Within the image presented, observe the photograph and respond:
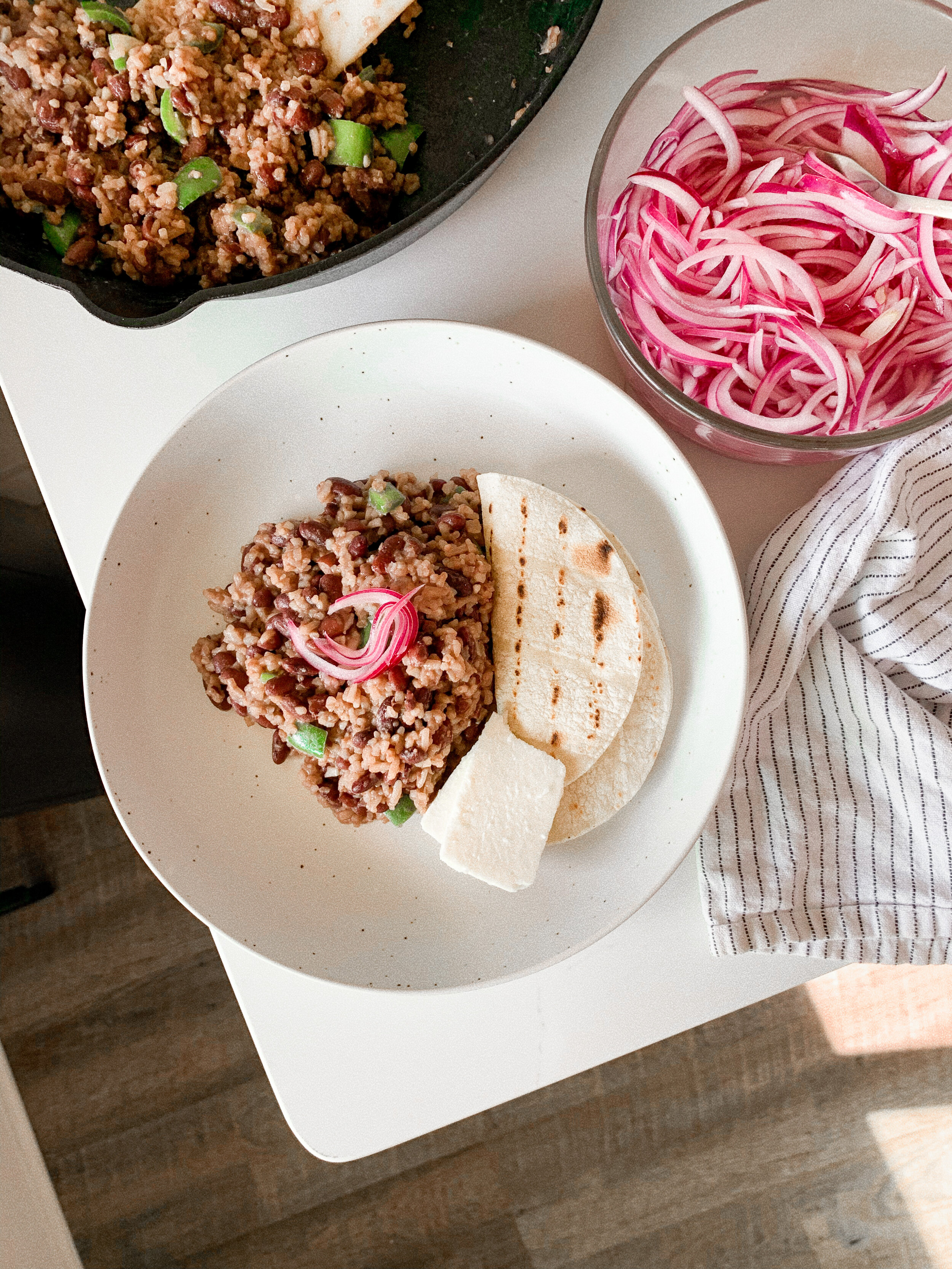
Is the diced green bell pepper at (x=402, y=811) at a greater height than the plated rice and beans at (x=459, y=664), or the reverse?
the plated rice and beans at (x=459, y=664)

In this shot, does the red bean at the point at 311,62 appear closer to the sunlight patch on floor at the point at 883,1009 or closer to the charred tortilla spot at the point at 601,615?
the charred tortilla spot at the point at 601,615

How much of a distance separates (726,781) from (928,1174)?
1869mm

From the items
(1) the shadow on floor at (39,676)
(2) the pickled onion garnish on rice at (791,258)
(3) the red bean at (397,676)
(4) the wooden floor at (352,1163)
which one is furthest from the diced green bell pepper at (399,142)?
(4) the wooden floor at (352,1163)

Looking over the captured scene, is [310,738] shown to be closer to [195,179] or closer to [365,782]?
[365,782]

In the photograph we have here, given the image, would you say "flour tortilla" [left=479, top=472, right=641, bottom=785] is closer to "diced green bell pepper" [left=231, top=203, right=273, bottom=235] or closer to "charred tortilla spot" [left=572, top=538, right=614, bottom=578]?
"charred tortilla spot" [left=572, top=538, right=614, bottom=578]

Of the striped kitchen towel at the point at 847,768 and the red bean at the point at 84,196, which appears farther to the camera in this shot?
the striped kitchen towel at the point at 847,768

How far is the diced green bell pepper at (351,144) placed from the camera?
1323 millimetres

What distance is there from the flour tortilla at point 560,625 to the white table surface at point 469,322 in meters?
0.25

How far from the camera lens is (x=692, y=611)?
140 cm

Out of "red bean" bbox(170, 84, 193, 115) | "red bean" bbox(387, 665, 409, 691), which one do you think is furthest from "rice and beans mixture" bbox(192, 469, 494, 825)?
"red bean" bbox(170, 84, 193, 115)

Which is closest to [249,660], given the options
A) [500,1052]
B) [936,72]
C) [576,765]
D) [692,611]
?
[576,765]

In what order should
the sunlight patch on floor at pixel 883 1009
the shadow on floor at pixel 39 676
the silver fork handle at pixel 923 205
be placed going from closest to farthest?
1. the silver fork handle at pixel 923 205
2. the shadow on floor at pixel 39 676
3. the sunlight patch on floor at pixel 883 1009

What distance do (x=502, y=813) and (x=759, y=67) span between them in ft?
3.63

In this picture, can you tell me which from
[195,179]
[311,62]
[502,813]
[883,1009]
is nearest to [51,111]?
[195,179]
